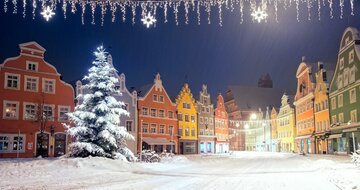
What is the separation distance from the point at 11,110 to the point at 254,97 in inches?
3364

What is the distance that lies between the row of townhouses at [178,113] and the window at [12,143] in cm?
10

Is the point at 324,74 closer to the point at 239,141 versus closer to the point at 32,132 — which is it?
the point at 32,132

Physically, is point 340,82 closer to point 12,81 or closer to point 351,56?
point 351,56

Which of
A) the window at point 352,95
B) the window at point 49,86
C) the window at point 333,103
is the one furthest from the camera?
the window at point 333,103

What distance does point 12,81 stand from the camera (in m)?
41.0

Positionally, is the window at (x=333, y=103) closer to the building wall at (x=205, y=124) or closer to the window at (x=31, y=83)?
the building wall at (x=205, y=124)

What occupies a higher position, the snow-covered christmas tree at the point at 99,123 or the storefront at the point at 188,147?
the snow-covered christmas tree at the point at 99,123

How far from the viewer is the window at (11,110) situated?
40.2 metres

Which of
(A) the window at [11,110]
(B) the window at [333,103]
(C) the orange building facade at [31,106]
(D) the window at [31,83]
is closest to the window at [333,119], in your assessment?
(B) the window at [333,103]

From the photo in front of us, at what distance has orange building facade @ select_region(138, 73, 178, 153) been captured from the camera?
183 ft

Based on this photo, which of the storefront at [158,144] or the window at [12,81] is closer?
the window at [12,81]

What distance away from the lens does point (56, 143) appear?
142 feet

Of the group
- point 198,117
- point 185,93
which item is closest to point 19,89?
point 185,93

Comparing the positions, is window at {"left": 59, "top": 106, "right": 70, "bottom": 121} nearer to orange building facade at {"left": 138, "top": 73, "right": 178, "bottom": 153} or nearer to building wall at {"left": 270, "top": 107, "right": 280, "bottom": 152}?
orange building facade at {"left": 138, "top": 73, "right": 178, "bottom": 153}
